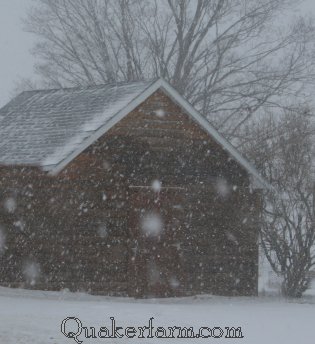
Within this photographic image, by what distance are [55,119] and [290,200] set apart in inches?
251

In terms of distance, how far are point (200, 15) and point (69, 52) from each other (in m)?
6.06

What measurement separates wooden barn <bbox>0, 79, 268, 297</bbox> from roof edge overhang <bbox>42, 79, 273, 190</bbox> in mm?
28

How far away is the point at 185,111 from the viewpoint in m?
22.8

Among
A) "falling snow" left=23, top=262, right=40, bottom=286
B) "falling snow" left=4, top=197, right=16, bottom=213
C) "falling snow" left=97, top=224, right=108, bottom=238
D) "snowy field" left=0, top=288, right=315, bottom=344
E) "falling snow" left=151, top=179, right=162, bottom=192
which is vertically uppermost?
"falling snow" left=151, top=179, right=162, bottom=192

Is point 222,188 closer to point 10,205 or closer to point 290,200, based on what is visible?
point 290,200

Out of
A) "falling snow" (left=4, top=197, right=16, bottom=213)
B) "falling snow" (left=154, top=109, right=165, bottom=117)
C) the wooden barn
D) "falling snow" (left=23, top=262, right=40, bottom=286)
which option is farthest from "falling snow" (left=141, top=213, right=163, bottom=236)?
"falling snow" (left=4, top=197, right=16, bottom=213)

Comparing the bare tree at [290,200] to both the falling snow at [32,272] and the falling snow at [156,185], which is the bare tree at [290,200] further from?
the falling snow at [32,272]

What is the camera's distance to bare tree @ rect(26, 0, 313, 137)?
1554 inches

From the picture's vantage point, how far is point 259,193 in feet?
78.6

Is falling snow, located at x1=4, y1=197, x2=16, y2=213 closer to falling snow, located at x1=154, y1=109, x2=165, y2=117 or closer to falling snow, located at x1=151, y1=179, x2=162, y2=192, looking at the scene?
falling snow, located at x1=151, y1=179, x2=162, y2=192

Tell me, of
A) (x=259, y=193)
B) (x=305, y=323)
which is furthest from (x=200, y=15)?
(x=305, y=323)

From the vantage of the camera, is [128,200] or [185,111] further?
[185,111]

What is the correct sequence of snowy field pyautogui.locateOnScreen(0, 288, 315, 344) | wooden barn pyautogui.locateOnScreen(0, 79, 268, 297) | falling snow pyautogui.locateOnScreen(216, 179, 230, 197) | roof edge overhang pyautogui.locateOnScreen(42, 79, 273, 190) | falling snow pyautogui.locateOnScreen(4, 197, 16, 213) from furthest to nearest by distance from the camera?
falling snow pyautogui.locateOnScreen(216, 179, 230, 197)
falling snow pyautogui.locateOnScreen(4, 197, 16, 213)
wooden barn pyautogui.locateOnScreen(0, 79, 268, 297)
roof edge overhang pyautogui.locateOnScreen(42, 79, 273, 190)
snowy field pyautogui.locateOnScreen(0, 288, 315, 344)

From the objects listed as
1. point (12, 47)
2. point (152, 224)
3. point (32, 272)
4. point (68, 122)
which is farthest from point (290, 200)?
point (12, 47)
